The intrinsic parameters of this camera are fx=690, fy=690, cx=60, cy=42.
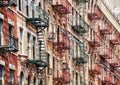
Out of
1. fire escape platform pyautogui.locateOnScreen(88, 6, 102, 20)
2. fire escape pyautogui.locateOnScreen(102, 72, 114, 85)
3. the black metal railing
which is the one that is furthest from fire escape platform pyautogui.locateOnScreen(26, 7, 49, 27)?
fire escape pyautogui.locateOnScreen(102, 72, 114, 85)

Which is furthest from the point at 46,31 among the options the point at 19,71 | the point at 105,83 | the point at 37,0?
the point at 105,83

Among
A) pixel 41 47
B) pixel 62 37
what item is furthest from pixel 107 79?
pixel 41 47

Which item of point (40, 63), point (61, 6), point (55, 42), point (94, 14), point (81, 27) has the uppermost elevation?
point (94, 14)

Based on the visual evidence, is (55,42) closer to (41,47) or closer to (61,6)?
(61,6)

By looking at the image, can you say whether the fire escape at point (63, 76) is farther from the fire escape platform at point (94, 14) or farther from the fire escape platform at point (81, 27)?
the fire escape platform at point (94, 14)

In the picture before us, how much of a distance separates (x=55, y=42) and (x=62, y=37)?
3.30m

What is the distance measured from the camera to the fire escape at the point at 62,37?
216 feet

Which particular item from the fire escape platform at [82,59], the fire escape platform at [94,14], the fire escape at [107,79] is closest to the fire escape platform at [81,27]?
the fire escape platform at [82,59]

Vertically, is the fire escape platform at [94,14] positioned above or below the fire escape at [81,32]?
above

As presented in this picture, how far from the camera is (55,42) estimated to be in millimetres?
65312

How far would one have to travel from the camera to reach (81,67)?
78188 mm

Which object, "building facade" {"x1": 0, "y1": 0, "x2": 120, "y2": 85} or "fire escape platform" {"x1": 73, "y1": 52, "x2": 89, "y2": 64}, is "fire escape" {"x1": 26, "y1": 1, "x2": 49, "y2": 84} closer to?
"building facade" {"x1": 0, "y1": 0, "x2": 120, "y2": 85}

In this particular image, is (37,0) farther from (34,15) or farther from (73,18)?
(73,18)

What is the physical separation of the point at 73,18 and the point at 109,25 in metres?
27.6
